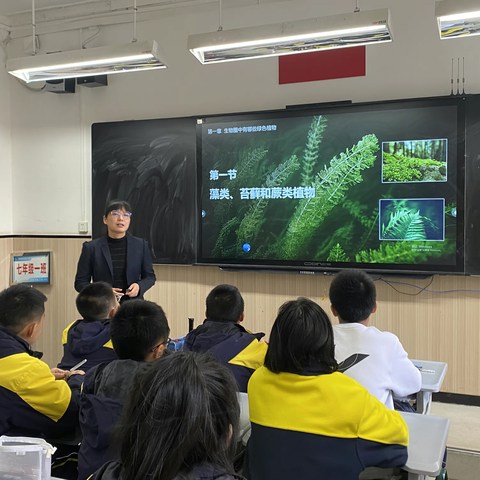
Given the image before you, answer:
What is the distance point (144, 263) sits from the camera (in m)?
3.75

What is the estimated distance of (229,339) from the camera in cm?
235

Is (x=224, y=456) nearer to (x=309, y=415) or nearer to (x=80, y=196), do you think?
(x=309, y=415)

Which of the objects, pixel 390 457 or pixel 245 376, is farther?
pixel 245 376

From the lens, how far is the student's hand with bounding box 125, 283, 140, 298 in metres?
3.50

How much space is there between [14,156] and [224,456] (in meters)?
5.11

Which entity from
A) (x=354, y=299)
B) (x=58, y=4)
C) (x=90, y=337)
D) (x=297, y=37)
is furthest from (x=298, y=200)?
(x=58, y=4)

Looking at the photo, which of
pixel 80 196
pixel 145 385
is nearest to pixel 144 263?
pixel 80 196

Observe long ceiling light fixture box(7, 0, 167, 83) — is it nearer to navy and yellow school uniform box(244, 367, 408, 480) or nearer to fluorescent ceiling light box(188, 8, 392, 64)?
fluorescent ceiling light box(188, 8, 392, 64)

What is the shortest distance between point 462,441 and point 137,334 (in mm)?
2509

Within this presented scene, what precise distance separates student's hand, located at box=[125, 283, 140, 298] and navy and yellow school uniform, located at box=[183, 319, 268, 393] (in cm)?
114

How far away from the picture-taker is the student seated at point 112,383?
1.59m

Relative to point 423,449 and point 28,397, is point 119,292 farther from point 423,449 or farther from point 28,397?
point 423,449

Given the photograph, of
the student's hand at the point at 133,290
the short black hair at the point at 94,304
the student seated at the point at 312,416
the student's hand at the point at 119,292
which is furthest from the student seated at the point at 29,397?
the student's hand at the point at 133,290

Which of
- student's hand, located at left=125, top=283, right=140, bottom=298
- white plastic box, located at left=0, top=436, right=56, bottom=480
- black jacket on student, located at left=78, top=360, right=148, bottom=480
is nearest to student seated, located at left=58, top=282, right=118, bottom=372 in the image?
black jacket on student, located at left=78, top=360, right=148, bottom=480
